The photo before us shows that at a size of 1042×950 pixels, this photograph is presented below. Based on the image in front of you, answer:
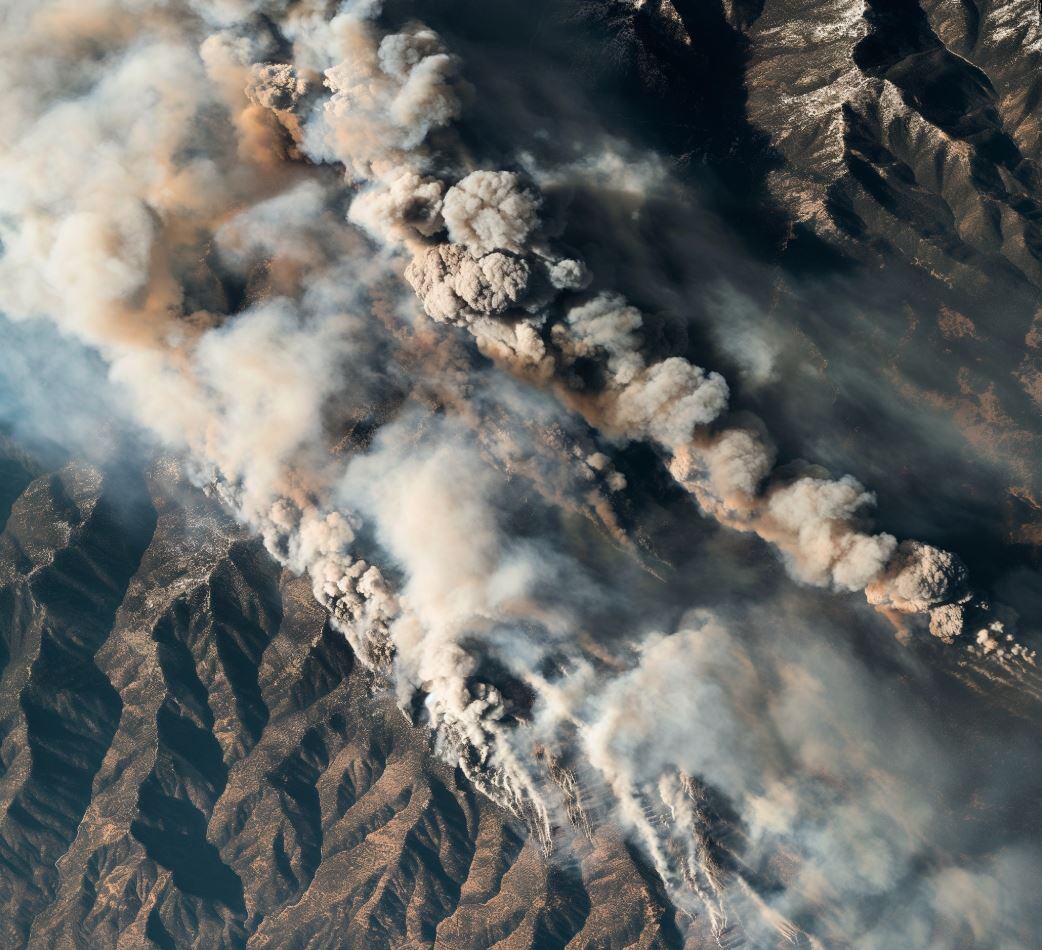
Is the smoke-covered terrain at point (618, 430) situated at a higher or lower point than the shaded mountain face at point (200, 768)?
higher

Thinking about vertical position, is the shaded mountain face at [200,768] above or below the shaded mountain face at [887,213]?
below

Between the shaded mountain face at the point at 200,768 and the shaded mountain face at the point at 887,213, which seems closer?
the shaded mountain face at the point at 887,213

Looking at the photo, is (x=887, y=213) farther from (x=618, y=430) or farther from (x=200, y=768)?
(x=200, y=768)

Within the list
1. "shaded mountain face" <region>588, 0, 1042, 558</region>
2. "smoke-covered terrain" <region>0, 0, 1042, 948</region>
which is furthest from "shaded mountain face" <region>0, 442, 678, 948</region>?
"shaded mountain face" <region>588, 0, 1042, 558</region>

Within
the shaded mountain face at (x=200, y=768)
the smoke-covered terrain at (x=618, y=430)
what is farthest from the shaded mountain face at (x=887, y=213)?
the shaded mountain face at (x=200, y=768)

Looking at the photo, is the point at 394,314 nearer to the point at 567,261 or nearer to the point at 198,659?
the point at 567,261

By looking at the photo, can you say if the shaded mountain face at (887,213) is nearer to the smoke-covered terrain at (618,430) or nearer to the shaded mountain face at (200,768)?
the smoke-covered terrain at (618,430)
